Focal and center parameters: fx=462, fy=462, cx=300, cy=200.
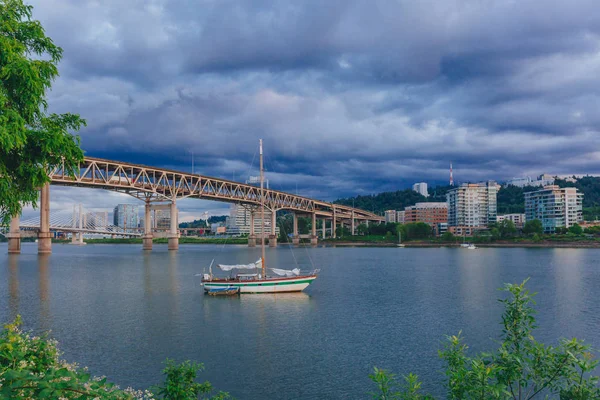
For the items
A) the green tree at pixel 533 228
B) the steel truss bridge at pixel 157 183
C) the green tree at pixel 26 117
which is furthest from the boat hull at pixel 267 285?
the green tree at pixel 533 228

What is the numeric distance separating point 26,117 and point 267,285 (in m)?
36.2

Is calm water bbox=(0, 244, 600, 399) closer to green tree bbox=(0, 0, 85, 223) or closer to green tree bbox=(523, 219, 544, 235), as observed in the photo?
green tree bbox=(0, 0, 85, 223)

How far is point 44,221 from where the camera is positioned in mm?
97000

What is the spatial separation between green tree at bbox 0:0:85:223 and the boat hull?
3364 centimetres

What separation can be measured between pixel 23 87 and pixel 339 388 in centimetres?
1534

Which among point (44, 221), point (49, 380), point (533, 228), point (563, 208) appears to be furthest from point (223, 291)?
point (563, 208)

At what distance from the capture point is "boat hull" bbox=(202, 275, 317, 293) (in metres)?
45.7

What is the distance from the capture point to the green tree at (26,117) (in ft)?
36.4

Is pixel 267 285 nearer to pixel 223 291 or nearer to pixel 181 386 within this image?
pixel 223 291

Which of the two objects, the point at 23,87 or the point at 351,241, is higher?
the point at 23,87

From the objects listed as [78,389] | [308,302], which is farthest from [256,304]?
[78,389]

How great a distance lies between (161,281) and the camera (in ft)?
186

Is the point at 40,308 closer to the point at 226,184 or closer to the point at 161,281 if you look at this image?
the point at 161,281

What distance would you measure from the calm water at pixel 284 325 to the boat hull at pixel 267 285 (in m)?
1.26
